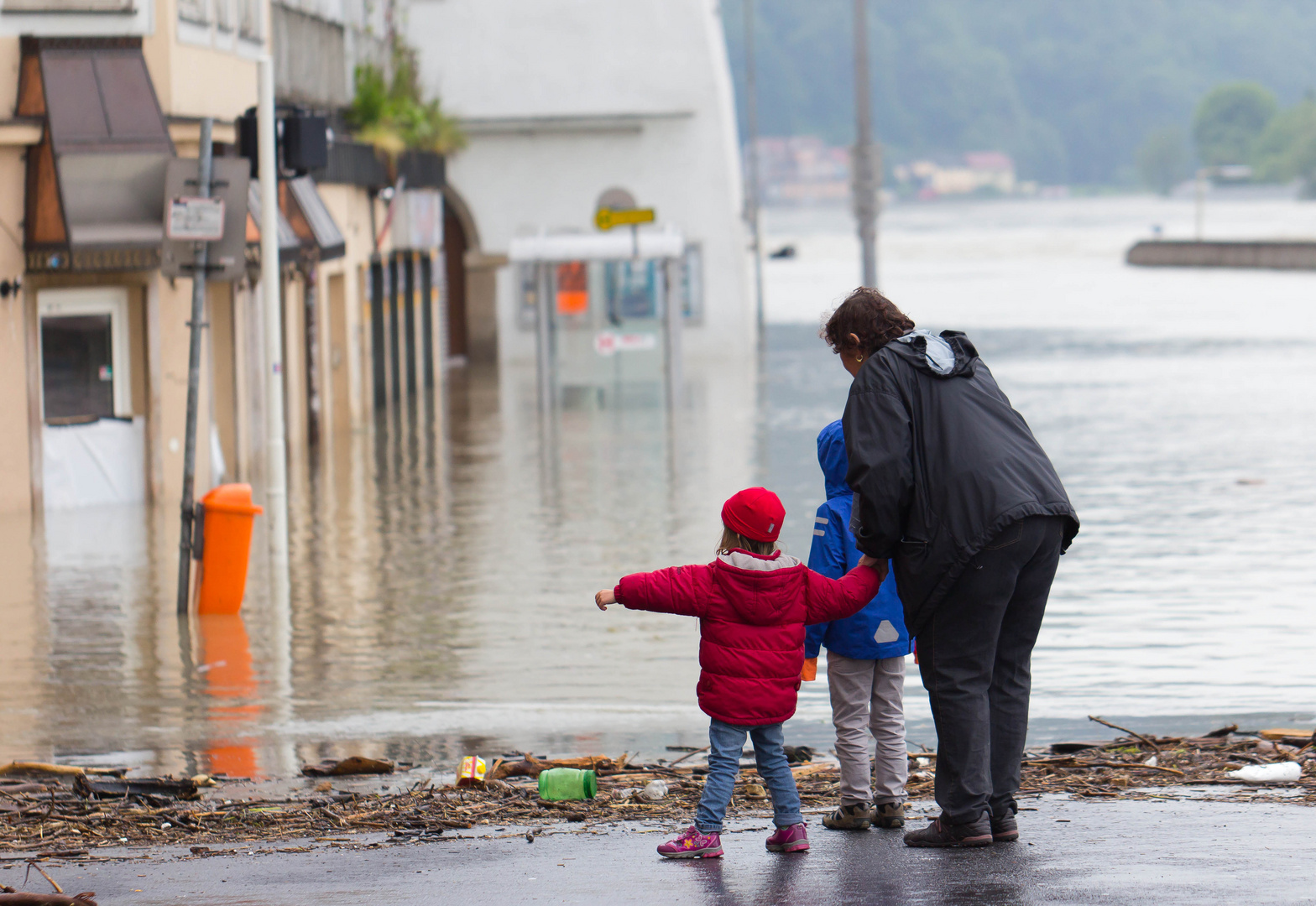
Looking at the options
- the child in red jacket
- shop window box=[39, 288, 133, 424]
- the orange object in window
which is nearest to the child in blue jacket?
the child in red jacket

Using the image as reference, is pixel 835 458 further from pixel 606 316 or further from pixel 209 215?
pixel 606 316

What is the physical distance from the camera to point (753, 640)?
5766 mm

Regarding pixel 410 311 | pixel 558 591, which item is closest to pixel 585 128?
pixel 410 311

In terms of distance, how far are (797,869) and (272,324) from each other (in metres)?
8.59

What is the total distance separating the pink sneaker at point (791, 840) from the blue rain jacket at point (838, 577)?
560mm

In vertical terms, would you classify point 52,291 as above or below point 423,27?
below

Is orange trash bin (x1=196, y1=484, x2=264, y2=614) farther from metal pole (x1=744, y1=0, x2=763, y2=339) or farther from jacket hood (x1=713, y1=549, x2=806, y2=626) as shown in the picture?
metal pole (x1=744, y1=0, x2=763, y2=339)

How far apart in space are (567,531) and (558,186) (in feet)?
84.3

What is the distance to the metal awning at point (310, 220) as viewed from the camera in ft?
70.6

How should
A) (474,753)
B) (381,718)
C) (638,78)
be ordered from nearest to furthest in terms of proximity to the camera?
(474,753)
(381,718)
(638,78)

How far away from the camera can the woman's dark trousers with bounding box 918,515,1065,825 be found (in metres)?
5.60

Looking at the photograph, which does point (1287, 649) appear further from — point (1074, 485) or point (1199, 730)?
point (1074, 485)

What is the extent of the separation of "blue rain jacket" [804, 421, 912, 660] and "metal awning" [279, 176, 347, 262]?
51.5 ft

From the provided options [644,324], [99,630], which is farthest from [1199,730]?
[644,324]
